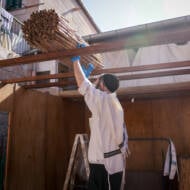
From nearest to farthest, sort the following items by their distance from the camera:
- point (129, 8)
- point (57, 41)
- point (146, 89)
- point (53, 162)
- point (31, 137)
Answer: point (57, 41)
point (31, 137)
point (146, 89)
point (53, 162)
point (129, 8)

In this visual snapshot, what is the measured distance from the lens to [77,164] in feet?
13.6

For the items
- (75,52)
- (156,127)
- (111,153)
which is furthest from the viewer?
(156,127)

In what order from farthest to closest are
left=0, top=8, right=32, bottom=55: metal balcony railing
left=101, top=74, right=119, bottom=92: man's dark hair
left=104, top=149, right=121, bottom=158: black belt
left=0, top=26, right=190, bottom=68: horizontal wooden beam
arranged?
left=0, top=8, right=32, bottom=55: metal balcony railing
left=101, top=74, right=119, bottom=92: man's dark hair
left=104, top=149, right=121, bottom=158: black belt
left=0, top=26, right=190, bottom=68: horizontal wooden beam

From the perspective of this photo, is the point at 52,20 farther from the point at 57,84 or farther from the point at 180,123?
the point at 180,123

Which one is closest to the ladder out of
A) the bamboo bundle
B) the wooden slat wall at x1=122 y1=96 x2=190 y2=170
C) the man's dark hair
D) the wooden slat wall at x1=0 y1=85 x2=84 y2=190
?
the wooden slat wall at x1=0 y1=85 x2=84 y2=190

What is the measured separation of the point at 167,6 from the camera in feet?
15.5

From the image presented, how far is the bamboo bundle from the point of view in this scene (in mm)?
1828

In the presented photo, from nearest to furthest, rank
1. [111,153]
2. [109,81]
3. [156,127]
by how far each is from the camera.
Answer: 1. [111,153]
2. [109,81]
3. [156,127]

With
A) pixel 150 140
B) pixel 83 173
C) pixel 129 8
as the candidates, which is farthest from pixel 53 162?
pixel 129 8

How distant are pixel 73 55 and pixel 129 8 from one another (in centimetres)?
378

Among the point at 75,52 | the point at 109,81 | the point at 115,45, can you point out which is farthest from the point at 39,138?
the point at 115,45

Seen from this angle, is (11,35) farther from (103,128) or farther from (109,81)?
(103,128)

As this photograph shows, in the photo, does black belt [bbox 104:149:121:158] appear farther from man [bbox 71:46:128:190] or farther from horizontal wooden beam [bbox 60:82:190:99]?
horizontal wooden beam [bbox 60:82:190:99]

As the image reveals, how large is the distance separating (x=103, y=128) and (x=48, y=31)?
104 cm
